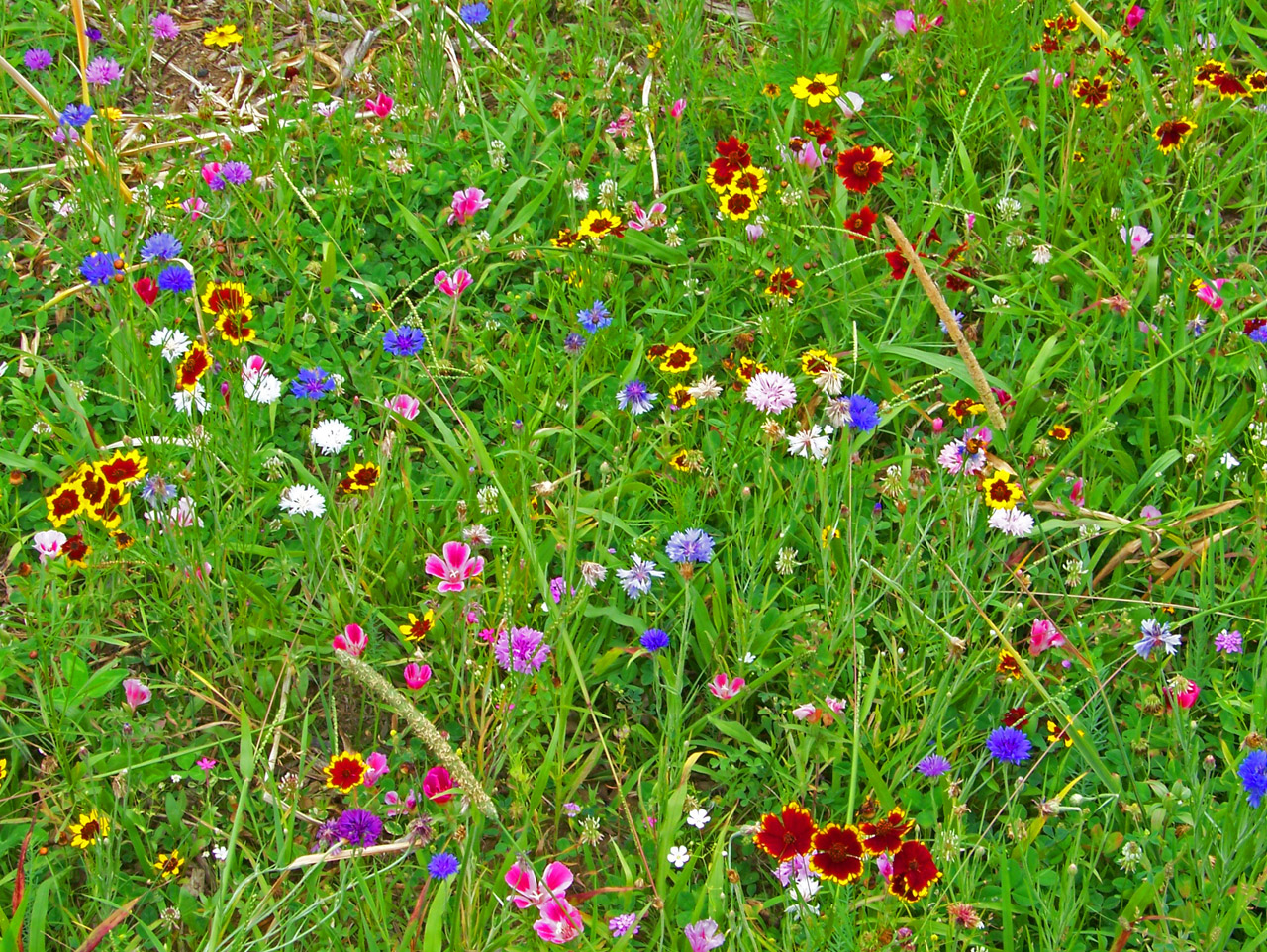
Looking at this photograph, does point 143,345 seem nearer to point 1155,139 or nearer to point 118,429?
point 118,429

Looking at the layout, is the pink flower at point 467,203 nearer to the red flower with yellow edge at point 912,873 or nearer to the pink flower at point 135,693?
the pink flower at point 135,693

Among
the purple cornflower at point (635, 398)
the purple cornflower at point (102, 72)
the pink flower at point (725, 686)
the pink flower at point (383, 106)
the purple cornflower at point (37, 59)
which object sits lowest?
the pink flower at point (725, 686)

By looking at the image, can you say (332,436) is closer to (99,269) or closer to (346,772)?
(99,269)

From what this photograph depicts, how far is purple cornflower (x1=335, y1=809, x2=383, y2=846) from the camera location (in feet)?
5.68

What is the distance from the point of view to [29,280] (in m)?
2.77

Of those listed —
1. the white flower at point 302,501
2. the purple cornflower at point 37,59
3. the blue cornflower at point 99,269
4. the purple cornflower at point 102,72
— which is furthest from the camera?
the purple cornflower at point 37,59

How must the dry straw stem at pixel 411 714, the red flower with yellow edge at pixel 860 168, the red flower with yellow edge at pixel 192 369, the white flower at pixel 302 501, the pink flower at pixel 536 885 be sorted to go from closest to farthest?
1. the dry straw stem at pixel 411 714
2. the pink flower at pixel 536 885
3. the red flower with yellow edge at pixel 192 369
4. the white flower at pixel 302 501
5. the red flower with yellow edge at pixel 860 168

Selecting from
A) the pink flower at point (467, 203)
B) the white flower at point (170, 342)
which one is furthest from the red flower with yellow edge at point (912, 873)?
the pink flower at point (467, 203)

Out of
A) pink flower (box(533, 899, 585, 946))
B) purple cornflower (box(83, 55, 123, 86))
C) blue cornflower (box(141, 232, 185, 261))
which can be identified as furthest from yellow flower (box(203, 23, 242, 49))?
pink flower (box(533, 899, 585, 946))

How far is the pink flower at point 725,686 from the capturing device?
2.04 m

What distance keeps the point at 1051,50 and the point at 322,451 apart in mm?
2140

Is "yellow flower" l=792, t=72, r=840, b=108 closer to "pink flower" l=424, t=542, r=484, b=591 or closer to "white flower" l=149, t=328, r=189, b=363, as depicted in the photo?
"pink flower" l=424, t=542, r=484, b=591

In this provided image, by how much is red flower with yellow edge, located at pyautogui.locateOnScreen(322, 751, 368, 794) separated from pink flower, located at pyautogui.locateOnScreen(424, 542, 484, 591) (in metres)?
0.37

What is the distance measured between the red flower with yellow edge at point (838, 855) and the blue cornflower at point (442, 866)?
551 millimetres
